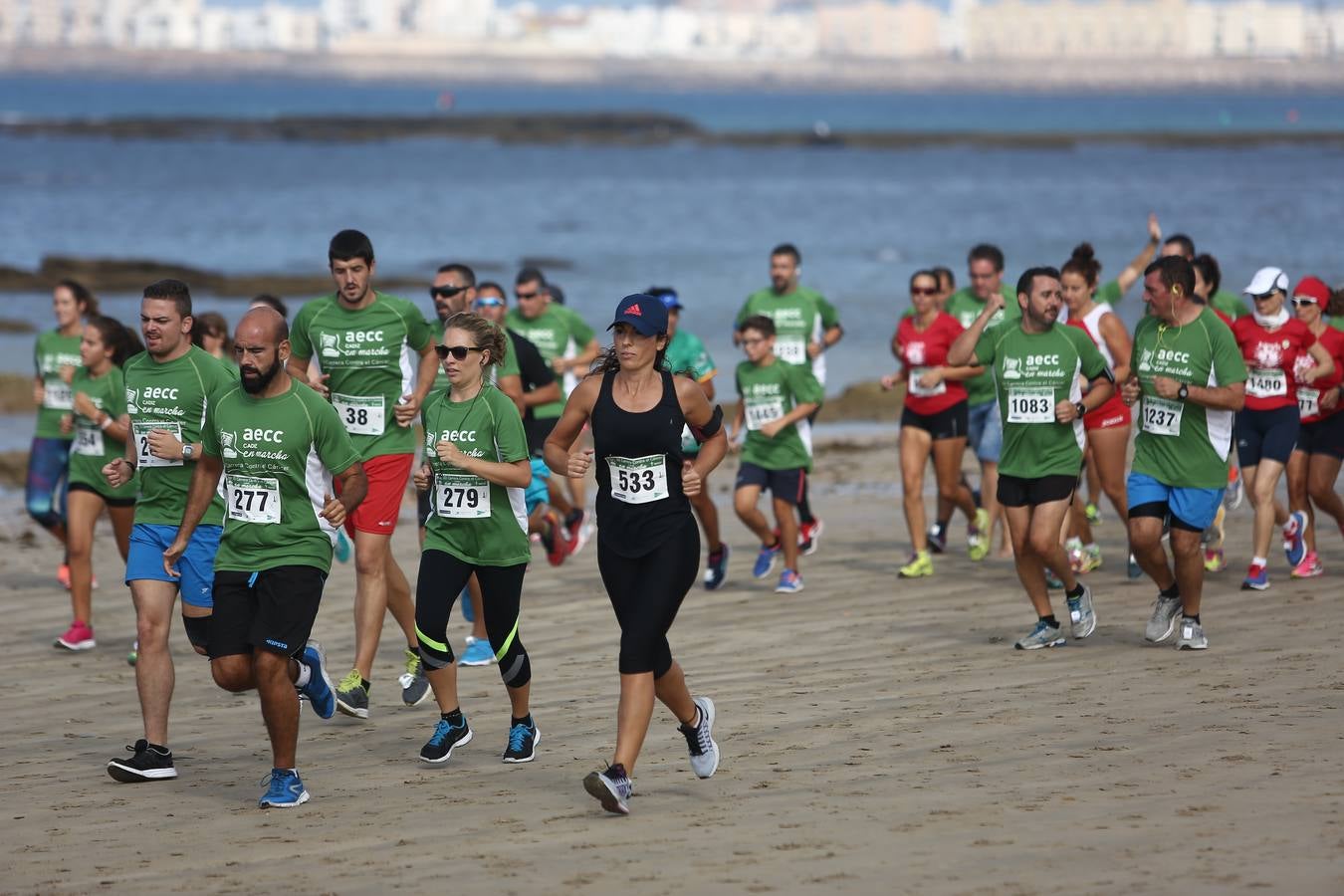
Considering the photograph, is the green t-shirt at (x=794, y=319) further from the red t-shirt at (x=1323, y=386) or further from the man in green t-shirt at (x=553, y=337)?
the red t-shirt at (x=1323, y=386)

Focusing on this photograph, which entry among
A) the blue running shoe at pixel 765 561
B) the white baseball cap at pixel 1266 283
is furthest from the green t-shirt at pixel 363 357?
the white baseball cap at pixel 1266 283

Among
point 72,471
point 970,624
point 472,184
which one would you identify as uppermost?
point 472,184

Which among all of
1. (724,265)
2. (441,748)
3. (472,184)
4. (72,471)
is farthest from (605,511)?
(472,184)

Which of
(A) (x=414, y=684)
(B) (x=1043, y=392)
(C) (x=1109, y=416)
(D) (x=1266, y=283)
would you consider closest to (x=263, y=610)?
(A) (x=414, y=684)

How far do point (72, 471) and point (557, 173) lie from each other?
77.0m

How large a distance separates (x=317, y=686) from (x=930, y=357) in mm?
5971

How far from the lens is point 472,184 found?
255ft

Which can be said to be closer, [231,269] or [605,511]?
[605,511]

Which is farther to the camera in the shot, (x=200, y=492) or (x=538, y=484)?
(x=538, y=484)

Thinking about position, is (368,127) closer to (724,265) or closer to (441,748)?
(724,265)

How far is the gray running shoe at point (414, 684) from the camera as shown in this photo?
8.75 metres

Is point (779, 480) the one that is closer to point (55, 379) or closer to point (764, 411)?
point (764, 411)

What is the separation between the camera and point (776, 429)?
11.7 meters

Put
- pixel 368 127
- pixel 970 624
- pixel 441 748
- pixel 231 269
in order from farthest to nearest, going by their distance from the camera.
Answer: pixel 368 127 < pixel 231 269 < pixel 970 624 < pixel 441 748
